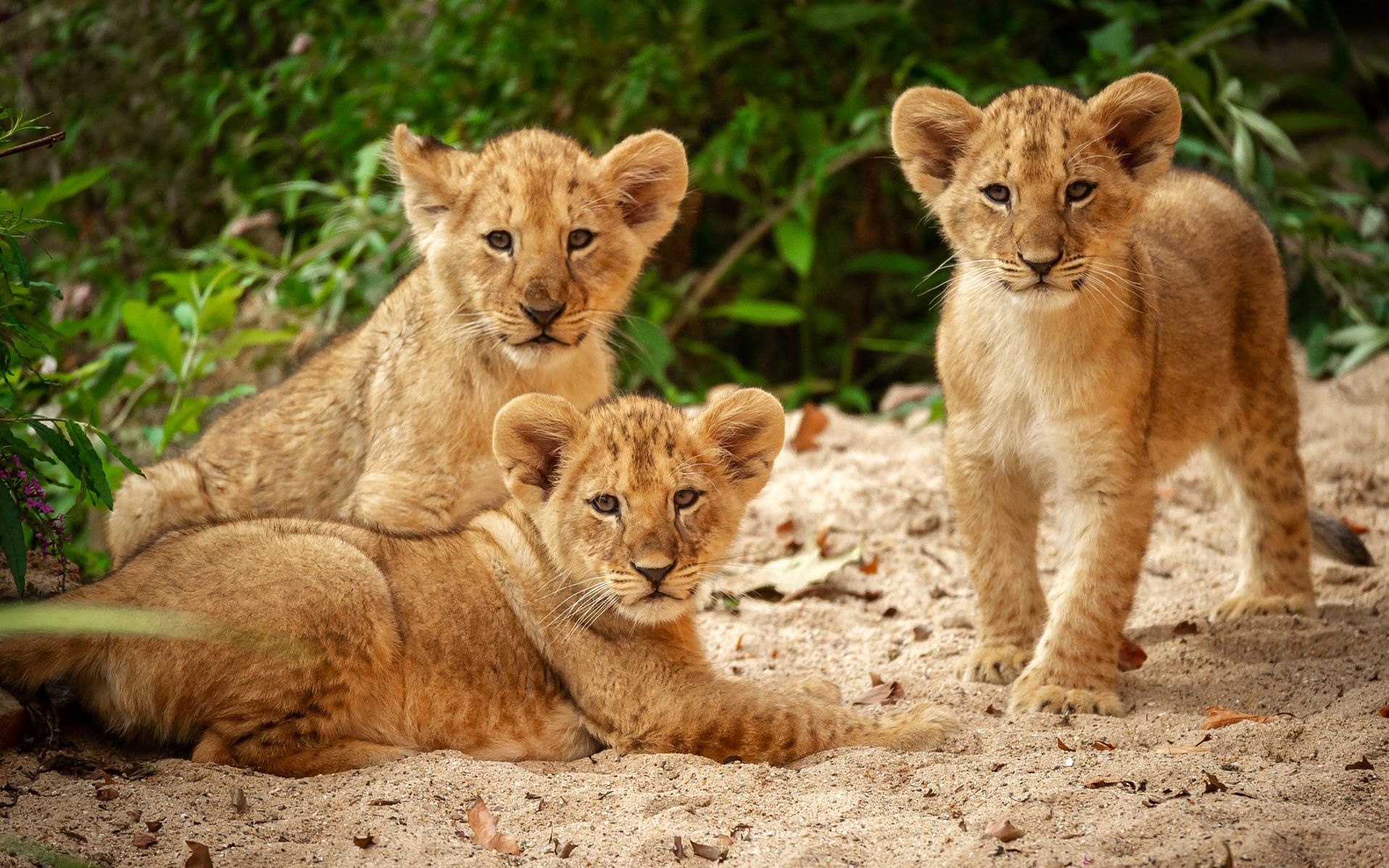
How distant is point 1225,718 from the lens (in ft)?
14.1

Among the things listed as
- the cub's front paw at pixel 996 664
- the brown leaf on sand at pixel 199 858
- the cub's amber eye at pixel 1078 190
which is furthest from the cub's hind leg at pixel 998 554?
the brown leaf on sand at pixel 199 858

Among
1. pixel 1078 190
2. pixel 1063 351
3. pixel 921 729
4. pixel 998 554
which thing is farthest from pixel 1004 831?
pixel 1078 190

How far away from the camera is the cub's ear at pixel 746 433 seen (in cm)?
452

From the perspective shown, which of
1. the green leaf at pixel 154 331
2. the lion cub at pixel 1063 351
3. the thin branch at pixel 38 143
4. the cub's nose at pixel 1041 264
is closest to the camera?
the thin branch at pixel 38 143

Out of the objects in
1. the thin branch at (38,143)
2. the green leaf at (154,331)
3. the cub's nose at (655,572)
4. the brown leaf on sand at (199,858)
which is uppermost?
the thin branch at (38,143)

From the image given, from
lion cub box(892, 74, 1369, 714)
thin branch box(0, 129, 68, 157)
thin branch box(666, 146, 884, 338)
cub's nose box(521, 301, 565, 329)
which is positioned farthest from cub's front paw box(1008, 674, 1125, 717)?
thin branch box(666, 146, 884, 338)

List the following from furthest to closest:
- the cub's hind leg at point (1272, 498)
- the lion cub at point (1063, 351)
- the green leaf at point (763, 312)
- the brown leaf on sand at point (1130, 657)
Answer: the green leaf at point (763, 312) → the cub's hind leg at point (1272, 498) → the brown leaf on sand at point (1130, 657) → the lion cub at point (1063, 351)

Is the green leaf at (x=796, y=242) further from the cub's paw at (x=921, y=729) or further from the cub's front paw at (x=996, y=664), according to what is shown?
the cub's paw at (x=921, y=729)

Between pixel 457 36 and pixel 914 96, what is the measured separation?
14.6ft

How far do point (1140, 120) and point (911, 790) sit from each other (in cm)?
245

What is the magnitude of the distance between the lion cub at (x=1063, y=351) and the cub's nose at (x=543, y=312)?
135 cm

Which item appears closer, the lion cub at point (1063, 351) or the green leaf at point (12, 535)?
the green leaf at point (12, 535)

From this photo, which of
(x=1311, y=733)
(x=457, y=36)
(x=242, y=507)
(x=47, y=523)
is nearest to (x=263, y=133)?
(x=457, y=36)

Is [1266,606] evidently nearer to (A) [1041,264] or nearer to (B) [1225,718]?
(B) [1225,718]
